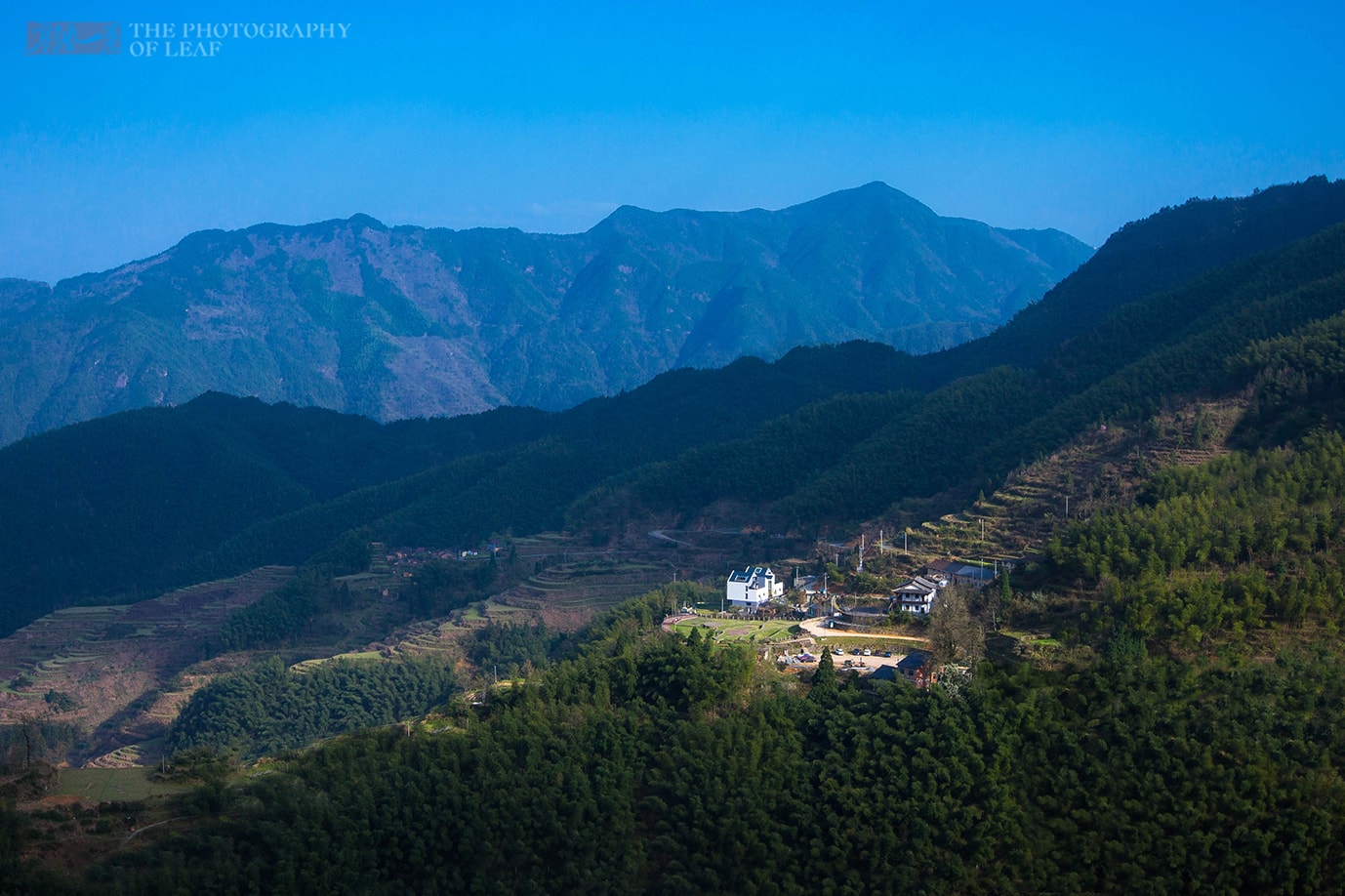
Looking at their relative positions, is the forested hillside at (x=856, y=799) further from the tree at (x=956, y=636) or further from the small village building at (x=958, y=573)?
the small village building at (x=958, y=573)

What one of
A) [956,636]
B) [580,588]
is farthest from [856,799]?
[580,588]

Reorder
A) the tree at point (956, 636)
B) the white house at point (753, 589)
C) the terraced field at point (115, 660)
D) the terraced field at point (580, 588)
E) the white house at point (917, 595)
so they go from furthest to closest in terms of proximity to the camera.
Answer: the terraced field at point (580, 588) → the terraced field at point (115, 660) → the white house at point (753, 589) → the white house at point (917, 595) → the tree at point (956, 636)

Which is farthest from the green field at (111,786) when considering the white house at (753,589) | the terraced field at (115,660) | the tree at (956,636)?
the white house at (753,589)

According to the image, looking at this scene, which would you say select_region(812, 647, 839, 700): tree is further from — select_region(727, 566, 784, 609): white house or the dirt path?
select_region(727, 566, 784, 609): white house

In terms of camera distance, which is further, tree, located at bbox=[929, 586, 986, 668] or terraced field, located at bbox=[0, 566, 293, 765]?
terraced field, located at bbox=[0, 566, 293, 765]

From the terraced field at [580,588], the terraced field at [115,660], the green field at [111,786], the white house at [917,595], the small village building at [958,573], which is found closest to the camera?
the green field at [111,786]

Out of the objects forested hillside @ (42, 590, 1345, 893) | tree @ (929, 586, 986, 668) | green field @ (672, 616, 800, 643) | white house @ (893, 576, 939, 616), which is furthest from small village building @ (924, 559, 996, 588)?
forested hillside @ (42, 590, 1345, 893)

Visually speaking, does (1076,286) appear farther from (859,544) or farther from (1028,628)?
(1028,628)
